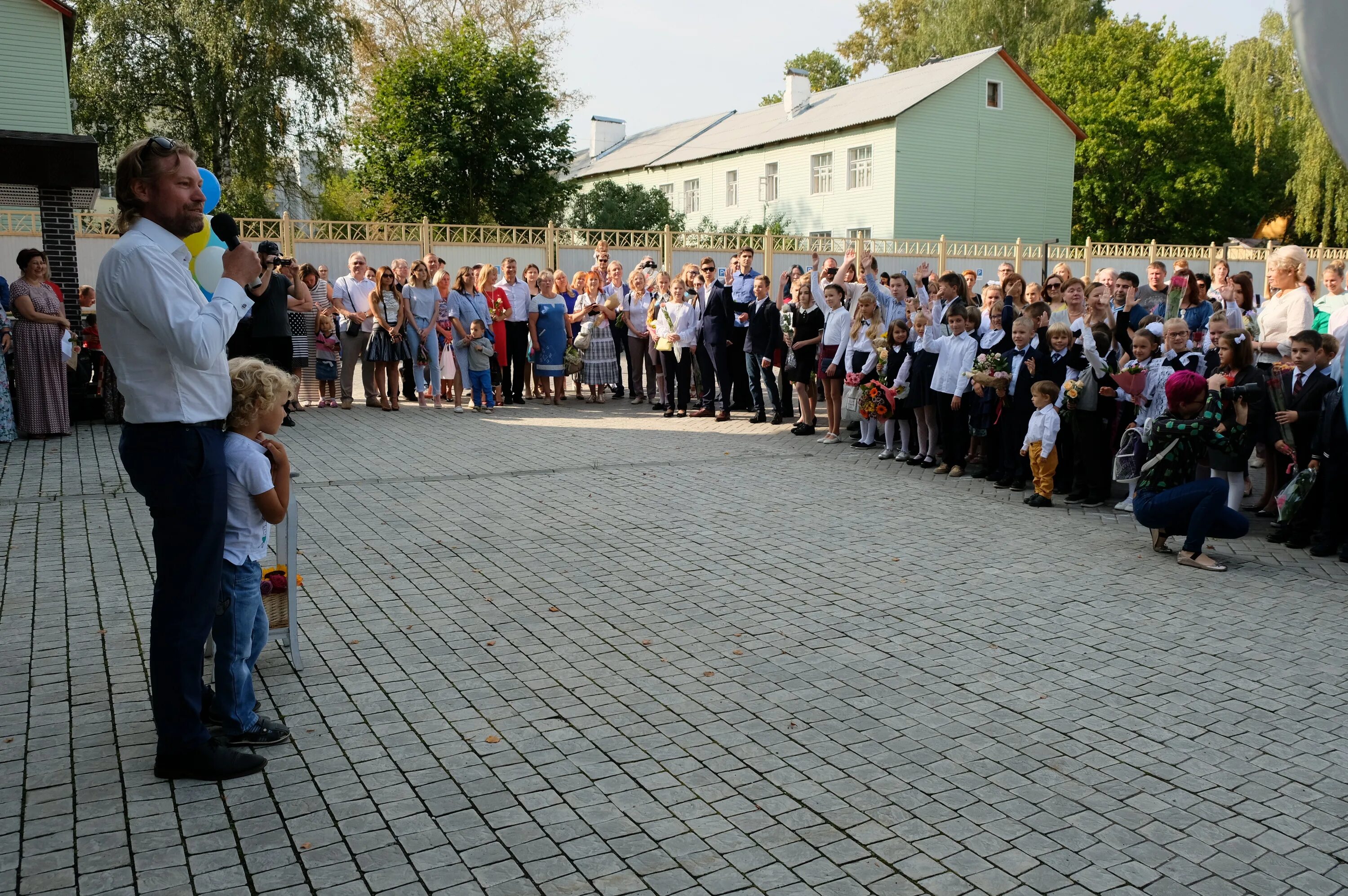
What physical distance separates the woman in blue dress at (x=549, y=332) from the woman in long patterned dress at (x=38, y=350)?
6.28 m

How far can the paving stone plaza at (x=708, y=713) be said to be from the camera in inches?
136

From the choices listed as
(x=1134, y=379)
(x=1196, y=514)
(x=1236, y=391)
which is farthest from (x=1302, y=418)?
(x=1196, y=514)

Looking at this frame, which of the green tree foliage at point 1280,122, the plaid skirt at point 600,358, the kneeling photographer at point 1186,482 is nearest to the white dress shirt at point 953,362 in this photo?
the kneeling photographer at point 1186,482

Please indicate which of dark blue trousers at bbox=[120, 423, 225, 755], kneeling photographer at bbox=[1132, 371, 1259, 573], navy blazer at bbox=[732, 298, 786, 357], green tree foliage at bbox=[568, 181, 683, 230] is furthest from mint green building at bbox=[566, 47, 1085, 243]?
dark blue trousers at bbox=[120, 423, 225, 755]

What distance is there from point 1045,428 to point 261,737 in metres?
7.10

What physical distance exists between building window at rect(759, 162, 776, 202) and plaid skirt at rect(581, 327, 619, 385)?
29262 millimetres

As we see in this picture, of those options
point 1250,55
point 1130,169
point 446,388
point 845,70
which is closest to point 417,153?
point 446,388

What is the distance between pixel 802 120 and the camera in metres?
42.8

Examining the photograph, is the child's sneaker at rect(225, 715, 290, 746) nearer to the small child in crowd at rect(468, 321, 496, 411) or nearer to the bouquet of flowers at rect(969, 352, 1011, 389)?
the bouquet of flowers at rect(969, 352, 1011, 389)

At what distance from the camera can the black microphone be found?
397 cm

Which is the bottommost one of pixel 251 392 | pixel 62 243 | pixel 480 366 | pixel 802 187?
pixel 480 366

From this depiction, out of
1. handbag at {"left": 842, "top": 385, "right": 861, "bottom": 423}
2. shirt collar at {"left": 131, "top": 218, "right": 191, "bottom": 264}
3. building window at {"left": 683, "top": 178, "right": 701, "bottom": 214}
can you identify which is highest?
building window at {"left": 683, "top": 178, "right": 701, "bottom": 214}

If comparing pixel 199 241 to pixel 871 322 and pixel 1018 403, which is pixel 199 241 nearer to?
pixel 1018 403

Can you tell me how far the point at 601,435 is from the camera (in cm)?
1316
